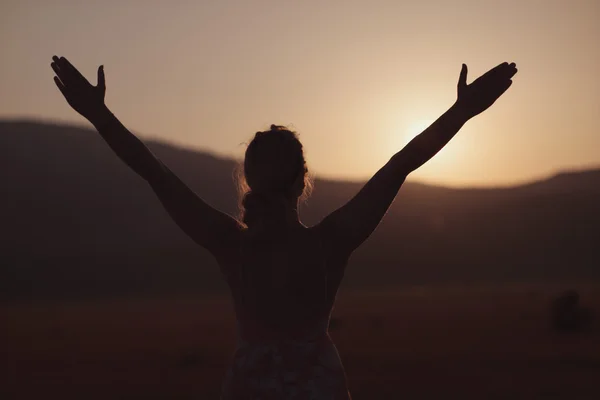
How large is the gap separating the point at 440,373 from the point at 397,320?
1180 centimetres

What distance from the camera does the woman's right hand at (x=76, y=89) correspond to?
298 centimetres

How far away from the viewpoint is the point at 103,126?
290cm

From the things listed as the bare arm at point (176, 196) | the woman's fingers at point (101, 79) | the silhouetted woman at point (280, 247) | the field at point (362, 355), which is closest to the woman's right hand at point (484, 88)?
the silhouetted woman at point (280, 247)

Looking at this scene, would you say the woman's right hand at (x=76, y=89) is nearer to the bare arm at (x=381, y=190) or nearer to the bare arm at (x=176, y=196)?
the bare arm at (x=176, y=196)

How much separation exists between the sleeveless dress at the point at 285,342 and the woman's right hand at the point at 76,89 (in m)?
0.85

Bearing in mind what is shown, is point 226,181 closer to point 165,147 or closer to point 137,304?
point 165,147

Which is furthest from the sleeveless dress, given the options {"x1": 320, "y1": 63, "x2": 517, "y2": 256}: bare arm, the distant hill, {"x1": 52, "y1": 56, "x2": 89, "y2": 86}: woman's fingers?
the distant hill

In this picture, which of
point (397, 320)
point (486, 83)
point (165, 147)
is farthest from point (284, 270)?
point (165, 147)

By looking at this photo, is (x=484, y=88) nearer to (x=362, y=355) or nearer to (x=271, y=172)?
(x=271, y=172)

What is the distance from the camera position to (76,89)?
3.00 meters

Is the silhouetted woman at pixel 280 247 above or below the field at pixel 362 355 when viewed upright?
above

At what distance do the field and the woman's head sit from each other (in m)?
10.5

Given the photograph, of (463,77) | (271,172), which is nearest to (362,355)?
(463,77)

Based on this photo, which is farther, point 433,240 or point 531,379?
point 433,240
